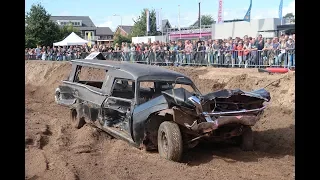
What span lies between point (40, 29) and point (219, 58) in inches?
1325

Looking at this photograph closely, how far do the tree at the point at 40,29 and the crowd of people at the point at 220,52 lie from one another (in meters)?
23.5

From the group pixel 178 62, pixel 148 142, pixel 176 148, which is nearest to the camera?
pixel 176 148

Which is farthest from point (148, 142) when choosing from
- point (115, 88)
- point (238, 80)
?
point (238, 80)

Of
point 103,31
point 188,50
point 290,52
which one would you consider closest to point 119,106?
point 290,52

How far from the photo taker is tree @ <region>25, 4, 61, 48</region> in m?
44.5

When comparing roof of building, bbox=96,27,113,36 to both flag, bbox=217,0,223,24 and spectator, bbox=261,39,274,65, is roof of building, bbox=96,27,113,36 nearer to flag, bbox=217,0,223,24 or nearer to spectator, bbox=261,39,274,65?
flag, bbox=217,0,223,24

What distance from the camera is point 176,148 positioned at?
6457 millimetres

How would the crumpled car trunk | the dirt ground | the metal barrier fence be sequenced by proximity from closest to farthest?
the dirt ground
the crumpled car trunk
the metal barrier fence

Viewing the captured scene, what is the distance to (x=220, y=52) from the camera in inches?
651

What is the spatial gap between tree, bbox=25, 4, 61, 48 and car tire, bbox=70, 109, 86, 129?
3574 cm

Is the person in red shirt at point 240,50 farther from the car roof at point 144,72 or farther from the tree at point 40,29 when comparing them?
the tree at point 40,29

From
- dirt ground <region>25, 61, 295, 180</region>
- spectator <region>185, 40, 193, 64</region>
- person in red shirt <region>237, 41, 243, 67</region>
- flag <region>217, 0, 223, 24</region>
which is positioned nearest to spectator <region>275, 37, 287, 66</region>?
person in red shirt <region>237, 41, 243, 67</region>
